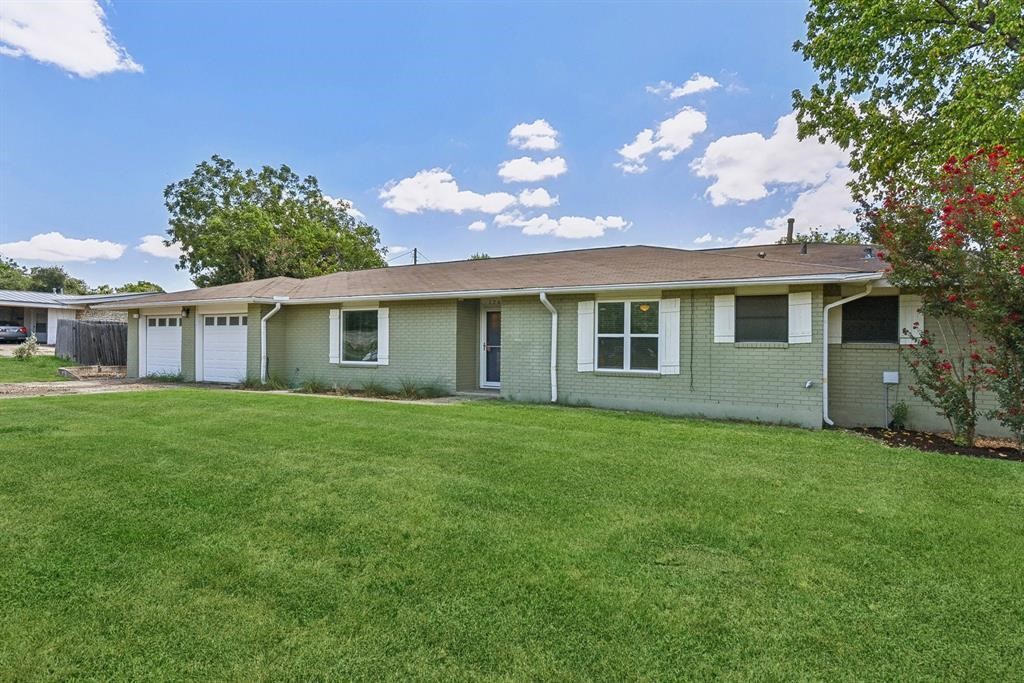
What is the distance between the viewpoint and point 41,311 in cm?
3356

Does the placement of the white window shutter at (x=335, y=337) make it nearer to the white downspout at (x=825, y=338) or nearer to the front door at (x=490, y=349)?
the front door at (x=490, y=349)

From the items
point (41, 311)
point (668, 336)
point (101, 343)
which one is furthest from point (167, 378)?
point (41, 311)

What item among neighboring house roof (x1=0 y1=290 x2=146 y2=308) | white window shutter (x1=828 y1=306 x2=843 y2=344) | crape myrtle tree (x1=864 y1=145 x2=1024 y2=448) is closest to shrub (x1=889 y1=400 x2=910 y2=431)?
crape myrtle tree (x1=864 y1=145 x2=1024 y2=448)

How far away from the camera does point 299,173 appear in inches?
1371

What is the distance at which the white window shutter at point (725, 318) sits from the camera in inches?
364

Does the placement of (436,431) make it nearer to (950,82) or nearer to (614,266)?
(614,266)

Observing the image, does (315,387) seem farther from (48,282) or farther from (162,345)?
(48,282)

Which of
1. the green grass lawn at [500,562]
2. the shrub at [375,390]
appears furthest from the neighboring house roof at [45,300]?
the green grass lawn at [500,562]

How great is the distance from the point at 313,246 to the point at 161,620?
28.8 m

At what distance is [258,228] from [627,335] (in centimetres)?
2358

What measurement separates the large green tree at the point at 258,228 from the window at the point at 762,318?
24818mm

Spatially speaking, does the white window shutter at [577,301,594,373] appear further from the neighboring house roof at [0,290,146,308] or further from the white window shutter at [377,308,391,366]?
the neighboring house roof at [0,290,146,308]

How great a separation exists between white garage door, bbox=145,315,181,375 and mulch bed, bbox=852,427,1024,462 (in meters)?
16.8

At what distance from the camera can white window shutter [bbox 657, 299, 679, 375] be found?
31.7ft
